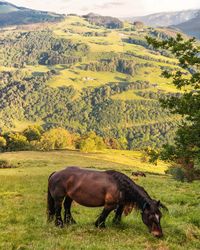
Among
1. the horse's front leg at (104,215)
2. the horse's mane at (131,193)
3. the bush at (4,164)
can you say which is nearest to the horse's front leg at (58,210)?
the horse's front leg at (104,215)

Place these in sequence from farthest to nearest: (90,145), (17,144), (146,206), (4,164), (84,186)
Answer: (90,145)
(17,144)
(4,164)
(84,186)
(146,206)

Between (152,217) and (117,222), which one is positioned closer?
(152,217)

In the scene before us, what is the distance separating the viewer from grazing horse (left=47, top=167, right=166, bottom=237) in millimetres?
15344

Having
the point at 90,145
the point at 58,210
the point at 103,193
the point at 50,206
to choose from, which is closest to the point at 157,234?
the point at 103,193

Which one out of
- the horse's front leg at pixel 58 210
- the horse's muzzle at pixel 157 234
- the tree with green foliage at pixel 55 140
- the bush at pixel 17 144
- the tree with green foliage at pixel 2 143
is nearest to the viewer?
the horse's muzzle at pixel 157 234

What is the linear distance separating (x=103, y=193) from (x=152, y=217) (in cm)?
217

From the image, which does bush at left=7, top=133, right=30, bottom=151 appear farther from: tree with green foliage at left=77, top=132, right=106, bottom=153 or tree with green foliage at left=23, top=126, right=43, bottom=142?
tree with green foliage at left=77, top=132, right=106, bottom=153

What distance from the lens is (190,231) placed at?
16.0m

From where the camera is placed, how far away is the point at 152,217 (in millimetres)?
15039

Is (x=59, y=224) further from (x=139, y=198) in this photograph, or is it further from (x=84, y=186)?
(x=139, y=198)

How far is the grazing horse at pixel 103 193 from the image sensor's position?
1534cm

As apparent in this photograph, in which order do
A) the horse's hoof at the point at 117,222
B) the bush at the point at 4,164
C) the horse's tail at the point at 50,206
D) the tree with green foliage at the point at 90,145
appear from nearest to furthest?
the horse's hoof at the point at 117,222 < the horse's tail at the point at 50,206 < the bush at the point at 4,164 < the tree with green foliage at the point at 90,145

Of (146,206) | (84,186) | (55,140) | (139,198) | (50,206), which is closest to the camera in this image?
(146,206)

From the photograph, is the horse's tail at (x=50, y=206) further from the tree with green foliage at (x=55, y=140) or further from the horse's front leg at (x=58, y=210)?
the tree with green foliage at (x=55, y=140)
